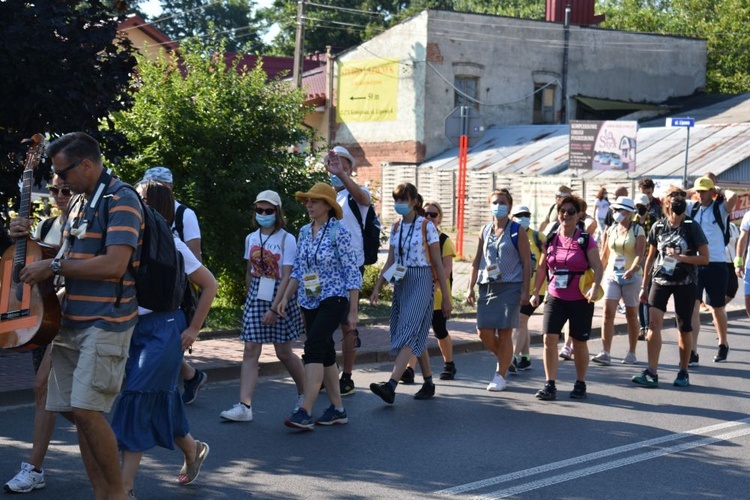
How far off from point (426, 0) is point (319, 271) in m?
59.9

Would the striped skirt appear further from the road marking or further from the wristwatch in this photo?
the wristwatch

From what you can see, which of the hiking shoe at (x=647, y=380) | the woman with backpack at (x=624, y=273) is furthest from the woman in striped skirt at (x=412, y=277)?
the woman with backpack at (x=624, y=273)

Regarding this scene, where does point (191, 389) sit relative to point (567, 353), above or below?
below

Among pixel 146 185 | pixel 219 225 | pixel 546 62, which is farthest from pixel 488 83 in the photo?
pixel 146 185

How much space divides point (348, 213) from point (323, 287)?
4.35 feet

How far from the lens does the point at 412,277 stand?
9086 millimetres

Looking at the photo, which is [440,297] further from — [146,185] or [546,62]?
[546,62]

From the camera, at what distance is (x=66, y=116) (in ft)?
32.5

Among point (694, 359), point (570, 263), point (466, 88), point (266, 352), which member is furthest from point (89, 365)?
point (466, 88)

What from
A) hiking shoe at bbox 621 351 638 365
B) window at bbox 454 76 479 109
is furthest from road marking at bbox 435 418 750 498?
window at bbox 454 76 479 109

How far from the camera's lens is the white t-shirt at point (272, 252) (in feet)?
27.1

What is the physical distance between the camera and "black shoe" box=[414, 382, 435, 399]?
9305mm

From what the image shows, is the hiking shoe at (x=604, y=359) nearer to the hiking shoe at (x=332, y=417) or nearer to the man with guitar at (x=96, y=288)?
the hiking shoe at (x=332, y=417)

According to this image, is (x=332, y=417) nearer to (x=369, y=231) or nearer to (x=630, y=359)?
(x=369, y=231)
